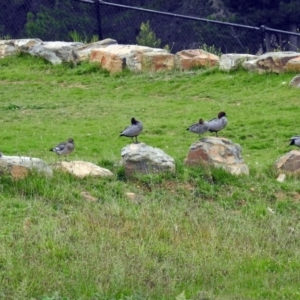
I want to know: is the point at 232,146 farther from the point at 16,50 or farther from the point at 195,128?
the point at 16,50

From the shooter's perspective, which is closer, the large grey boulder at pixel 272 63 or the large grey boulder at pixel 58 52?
the large grey boulder at pixel 272 63

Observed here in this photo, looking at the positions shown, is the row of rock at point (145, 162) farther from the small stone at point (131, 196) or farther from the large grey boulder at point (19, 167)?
the small stone at point (131, 196)

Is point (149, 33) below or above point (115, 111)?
below

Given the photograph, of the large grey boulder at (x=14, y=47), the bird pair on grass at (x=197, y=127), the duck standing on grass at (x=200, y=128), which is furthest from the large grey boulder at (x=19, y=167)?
the large grey boulder at (x=14, y=47)

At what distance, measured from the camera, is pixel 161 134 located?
12.7 m

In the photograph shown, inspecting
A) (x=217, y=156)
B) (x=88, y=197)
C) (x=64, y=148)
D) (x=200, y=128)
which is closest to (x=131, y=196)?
(x=88, y=197)

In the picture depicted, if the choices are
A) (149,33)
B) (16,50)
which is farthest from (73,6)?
(16,50)

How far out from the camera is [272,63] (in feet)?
51.3

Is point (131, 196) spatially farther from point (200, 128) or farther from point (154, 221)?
point (200, 128)

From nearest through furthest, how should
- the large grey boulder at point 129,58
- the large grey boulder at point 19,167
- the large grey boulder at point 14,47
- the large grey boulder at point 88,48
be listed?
1. the large grey boulder at point 19,167
2. the large grey boulder at point 129,58
3. the large grey boulder at point 88,48
4. the large grey boulder at point 14,47

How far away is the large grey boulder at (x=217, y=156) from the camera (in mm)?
9797

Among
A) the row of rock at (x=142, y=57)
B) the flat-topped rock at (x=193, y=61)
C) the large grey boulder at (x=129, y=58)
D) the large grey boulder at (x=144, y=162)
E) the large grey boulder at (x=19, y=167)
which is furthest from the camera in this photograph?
the large grey boulder at (x=129, y=58)

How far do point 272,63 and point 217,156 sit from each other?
6.09 m

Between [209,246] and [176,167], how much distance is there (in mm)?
2228
